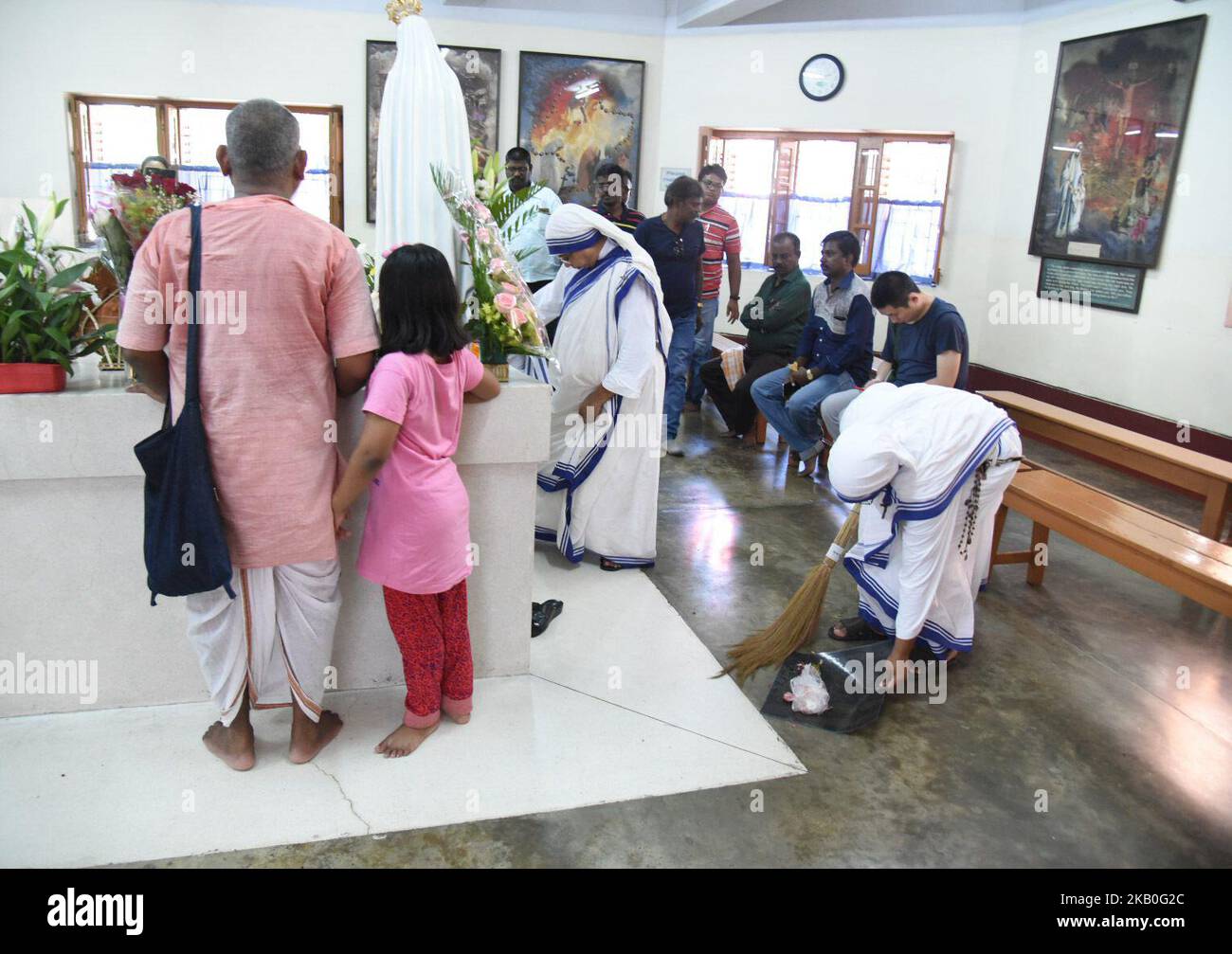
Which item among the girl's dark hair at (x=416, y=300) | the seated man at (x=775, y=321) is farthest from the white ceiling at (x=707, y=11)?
the girl's dark hair at (x=416, y=300)

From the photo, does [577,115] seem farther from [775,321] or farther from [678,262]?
[678,262]

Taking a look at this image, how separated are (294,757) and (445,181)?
1.81 metres

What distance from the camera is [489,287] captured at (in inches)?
115

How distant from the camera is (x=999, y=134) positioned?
745 centimetres

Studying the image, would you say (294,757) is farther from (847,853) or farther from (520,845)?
(847,853)

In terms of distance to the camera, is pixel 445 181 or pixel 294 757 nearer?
pixel 294 757

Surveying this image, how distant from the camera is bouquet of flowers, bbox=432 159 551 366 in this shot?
2887 millimetres

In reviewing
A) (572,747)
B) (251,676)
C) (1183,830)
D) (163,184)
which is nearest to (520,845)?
(572,747)

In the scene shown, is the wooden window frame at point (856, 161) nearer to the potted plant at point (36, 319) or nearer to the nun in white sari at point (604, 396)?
the nun in white sari at point (604, 396)

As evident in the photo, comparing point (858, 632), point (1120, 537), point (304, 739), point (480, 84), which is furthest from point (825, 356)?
point (480, 84)

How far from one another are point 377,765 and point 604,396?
1780 millimetres

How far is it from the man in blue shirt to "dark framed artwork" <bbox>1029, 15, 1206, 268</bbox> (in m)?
3.06

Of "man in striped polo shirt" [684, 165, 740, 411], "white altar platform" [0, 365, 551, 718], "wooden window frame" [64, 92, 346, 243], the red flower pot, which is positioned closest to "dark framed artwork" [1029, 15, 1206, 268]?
"man in striped polo shirt" [684, 165, 740, 411]

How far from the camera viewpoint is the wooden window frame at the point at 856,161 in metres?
7.73
